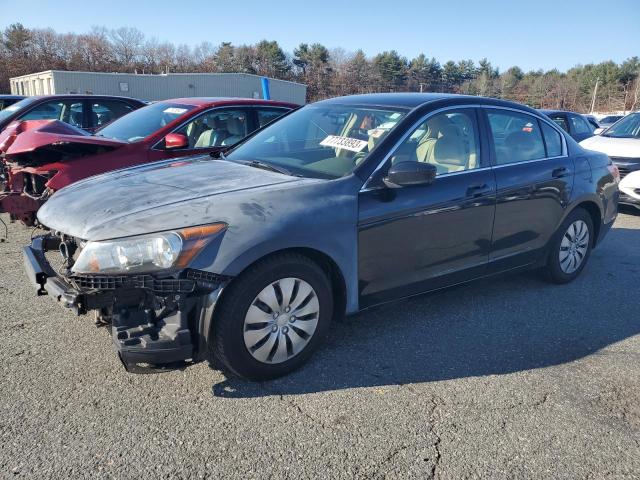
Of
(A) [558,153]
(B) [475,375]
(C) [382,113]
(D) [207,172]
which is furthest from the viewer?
(A) [558,153]

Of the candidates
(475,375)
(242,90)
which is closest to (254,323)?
(475,375)

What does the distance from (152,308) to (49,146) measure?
2.94 m

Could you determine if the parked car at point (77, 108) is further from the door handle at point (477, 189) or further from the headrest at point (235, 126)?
the door handle at point (477, 189)

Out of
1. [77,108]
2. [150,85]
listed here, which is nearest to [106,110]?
[77,108]

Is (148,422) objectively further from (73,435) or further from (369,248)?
(369,248)

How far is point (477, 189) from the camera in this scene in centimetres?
387

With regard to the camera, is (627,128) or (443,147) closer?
(443,147)

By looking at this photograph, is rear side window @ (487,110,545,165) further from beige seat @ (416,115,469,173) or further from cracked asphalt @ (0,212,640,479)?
cracked asphalt @ (0,212,640,479)

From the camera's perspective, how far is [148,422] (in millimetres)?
2643

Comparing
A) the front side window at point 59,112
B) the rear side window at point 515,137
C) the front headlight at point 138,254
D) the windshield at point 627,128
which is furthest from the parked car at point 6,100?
the windshield at point 627,128

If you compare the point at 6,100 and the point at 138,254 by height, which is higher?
the point at 6,100

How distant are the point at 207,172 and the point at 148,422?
1.70 meters

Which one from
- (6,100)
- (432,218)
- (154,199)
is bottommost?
(432,218)

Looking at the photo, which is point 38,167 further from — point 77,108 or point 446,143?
point 77,108
